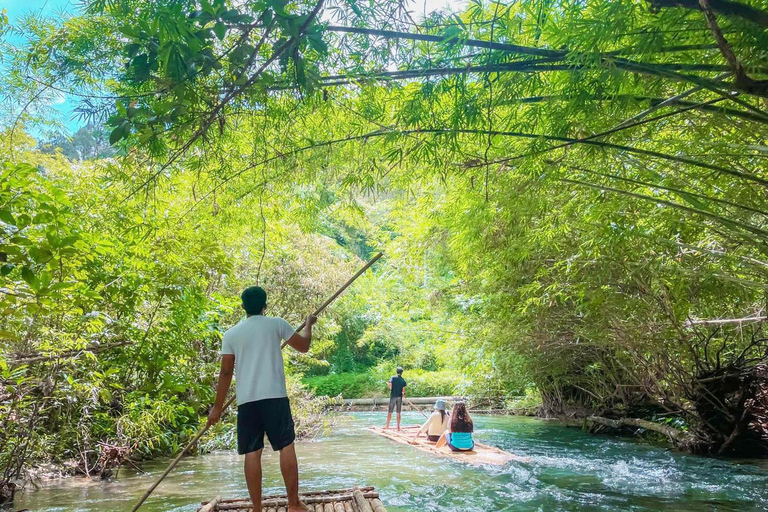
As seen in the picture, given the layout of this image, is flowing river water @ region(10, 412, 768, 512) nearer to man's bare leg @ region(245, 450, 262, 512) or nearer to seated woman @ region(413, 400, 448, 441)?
seated woman @ region(413, 400, 448, 441)

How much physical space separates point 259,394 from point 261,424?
0.18 meters

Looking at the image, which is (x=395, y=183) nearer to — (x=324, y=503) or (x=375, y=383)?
(x=324, y=503)


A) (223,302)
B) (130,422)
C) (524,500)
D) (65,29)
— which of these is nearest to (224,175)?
(65,29)

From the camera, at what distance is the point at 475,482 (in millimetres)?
6391

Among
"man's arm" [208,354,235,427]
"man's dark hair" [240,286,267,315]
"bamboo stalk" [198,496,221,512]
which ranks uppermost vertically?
"man's dark hair" [240,286,267,315]

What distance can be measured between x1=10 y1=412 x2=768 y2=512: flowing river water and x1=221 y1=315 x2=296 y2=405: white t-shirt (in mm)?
2543

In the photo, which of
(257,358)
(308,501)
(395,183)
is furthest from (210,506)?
(395,183)

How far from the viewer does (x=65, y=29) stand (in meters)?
3.31

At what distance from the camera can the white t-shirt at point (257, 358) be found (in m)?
3.27

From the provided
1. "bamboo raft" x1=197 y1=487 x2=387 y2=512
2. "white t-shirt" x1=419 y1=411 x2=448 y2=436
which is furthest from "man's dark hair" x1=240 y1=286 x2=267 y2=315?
"white t-shirt" x1=419 y1=411 x2=448 y2=436

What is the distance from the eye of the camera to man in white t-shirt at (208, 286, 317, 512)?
3.26 m

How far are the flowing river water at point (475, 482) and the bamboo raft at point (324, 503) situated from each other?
4.21ft

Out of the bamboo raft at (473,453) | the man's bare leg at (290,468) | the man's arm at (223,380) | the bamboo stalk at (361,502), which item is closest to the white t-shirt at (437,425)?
the bamboo raft at (473,453)

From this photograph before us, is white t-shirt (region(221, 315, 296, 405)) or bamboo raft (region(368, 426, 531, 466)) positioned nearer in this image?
white t-shirt (region(221, 315, 296, 405))
